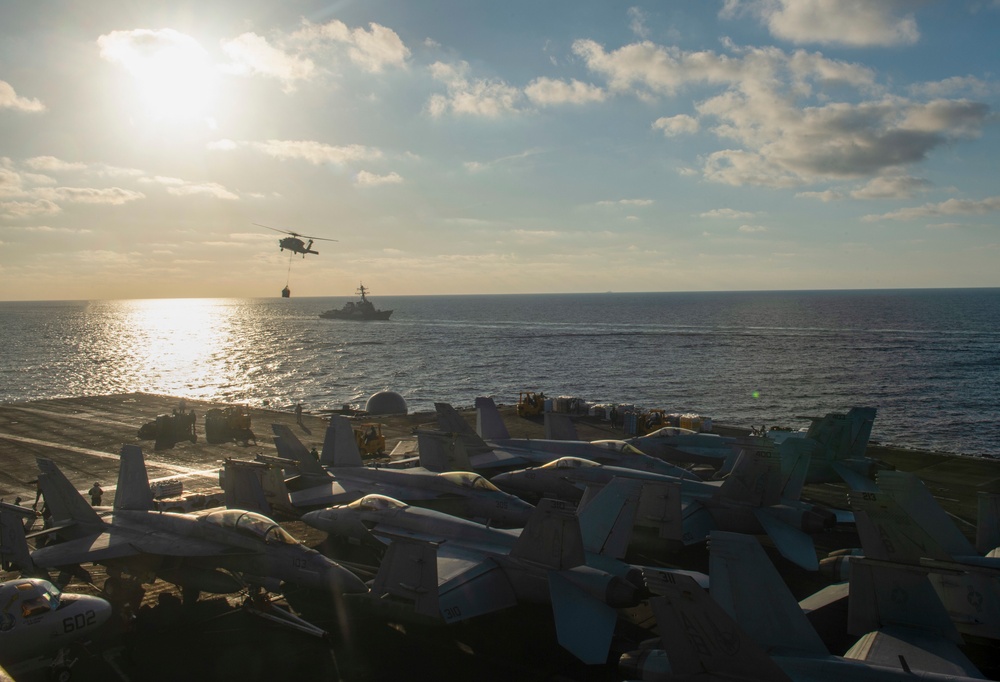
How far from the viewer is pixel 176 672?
15.6 meters

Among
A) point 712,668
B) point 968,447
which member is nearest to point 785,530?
point 712,668

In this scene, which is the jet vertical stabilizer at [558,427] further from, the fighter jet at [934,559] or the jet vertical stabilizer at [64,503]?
the jet vertical stabilizer at [64,503]

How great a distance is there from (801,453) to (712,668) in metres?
18.4

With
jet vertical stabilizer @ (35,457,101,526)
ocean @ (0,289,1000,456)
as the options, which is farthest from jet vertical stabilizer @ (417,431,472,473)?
ocean @ (0,289,1000,456)

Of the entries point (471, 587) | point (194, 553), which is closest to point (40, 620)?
point (194, 553)

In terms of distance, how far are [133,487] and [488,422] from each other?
19774 mm

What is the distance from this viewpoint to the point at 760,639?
12383mm

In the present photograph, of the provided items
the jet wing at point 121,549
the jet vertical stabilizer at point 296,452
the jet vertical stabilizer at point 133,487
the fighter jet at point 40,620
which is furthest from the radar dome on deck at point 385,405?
the fighter jet at point 40,620

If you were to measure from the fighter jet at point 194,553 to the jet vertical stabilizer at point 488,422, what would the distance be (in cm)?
1905

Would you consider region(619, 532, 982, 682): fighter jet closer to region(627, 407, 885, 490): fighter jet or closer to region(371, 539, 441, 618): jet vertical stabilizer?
region(371, 539, 441, 618): jet vertical stabilizer

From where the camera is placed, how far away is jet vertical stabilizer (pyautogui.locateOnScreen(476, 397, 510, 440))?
123 ft

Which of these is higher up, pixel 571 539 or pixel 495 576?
pixel 571 539

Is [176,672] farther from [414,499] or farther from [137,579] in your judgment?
[414,499]

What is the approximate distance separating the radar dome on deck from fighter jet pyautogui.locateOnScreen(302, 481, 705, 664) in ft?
122
